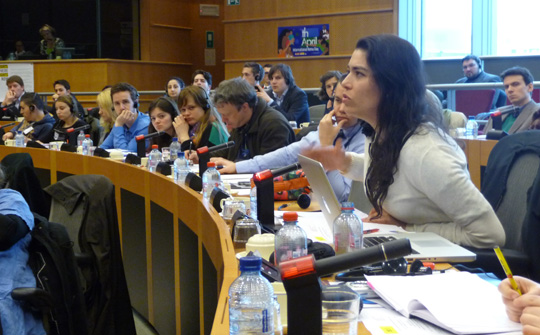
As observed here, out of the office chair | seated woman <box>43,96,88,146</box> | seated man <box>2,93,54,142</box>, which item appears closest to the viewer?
the office chair

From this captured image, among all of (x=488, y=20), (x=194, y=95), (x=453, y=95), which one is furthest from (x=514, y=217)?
(x=488, y=20)

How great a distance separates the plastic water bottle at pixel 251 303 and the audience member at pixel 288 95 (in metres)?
6.17

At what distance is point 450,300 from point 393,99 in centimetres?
89

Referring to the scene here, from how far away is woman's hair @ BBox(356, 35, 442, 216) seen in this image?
202 cm

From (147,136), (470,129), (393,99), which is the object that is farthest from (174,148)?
(393,99)

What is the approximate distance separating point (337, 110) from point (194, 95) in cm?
159

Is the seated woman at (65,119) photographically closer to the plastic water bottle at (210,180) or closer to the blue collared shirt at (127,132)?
the blue collared shirt at (127,132)

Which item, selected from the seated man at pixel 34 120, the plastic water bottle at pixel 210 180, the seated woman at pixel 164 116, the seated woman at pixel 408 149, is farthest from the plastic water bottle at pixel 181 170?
the seated man at pixel 34 120

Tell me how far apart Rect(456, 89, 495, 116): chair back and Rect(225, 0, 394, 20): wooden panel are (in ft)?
10.3

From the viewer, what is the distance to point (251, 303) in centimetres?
106

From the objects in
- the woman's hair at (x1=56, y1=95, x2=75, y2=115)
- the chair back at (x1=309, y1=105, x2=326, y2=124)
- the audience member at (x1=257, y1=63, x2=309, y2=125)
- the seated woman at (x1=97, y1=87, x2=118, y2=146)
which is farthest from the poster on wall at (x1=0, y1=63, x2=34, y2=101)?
the chair back at (x1=309, y1=105, x2=326, y2=124)

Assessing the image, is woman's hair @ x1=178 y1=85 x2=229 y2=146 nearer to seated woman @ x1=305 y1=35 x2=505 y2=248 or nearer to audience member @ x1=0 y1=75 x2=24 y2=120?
seated woman @ x1=305 y1=35 x2=505 y2=248

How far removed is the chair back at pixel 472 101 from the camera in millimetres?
6195

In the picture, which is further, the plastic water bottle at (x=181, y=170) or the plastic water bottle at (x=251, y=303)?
the plastic water bottle at (x=181, y=170)
